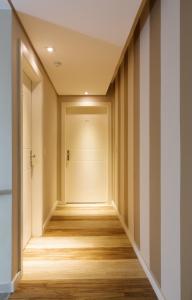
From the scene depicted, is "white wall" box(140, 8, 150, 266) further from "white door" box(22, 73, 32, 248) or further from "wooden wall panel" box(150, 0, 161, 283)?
"white door" box(22, 73, 32, 248)

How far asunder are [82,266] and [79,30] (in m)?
2.26

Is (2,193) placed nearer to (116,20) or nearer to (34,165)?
(34,165)

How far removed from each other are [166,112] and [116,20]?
3.38ft

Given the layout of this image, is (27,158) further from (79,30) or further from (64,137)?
(64,137)

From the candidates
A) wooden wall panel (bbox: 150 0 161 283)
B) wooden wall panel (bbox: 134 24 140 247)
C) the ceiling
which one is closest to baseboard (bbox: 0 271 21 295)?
wooden wall panel (bbox: 150 0 161 283)

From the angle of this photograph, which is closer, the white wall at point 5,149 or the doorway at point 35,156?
the white wall at point 5,149

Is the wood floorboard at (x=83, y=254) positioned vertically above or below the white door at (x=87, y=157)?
below

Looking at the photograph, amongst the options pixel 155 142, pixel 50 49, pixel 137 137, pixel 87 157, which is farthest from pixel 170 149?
pixel 87 157

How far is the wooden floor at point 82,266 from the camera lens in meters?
2.29

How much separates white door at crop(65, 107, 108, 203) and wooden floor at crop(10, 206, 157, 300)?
64.0 inches

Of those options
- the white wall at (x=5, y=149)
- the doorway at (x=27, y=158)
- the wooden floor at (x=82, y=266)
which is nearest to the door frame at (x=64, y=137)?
the wooden floor at (x=82, y=266)

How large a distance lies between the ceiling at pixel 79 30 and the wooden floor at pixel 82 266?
2.23 meters

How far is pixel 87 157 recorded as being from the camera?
596 centimetres

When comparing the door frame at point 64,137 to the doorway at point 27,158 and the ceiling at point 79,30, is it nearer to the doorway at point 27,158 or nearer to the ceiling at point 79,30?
the ceiling at point 79,30
